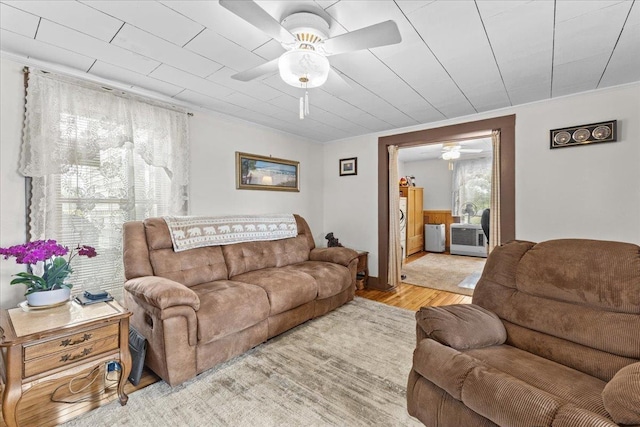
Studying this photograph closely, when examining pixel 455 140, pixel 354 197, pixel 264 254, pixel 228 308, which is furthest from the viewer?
pixel 354 197

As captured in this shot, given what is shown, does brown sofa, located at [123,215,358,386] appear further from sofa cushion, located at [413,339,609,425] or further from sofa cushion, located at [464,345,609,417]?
sofa cushion, located at [464,345,609,417]

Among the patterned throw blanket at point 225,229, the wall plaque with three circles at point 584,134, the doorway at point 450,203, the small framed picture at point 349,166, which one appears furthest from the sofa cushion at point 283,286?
the doorway at point 450,203

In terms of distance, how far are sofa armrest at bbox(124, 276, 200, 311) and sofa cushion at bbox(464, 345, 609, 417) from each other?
1.76 m

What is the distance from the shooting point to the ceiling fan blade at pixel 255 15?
1.24 m

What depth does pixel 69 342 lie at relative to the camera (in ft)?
5.17

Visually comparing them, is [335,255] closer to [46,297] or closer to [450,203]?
[46,297]

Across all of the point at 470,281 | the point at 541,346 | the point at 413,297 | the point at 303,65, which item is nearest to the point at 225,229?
the point at 303,65

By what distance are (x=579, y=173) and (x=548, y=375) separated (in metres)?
2.44

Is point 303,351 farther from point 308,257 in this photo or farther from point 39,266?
point 39,266

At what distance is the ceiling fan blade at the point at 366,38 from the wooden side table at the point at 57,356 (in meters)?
2.07

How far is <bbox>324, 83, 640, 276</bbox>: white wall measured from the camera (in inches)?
101

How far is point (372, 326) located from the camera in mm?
2906

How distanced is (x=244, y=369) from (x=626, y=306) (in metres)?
2.33

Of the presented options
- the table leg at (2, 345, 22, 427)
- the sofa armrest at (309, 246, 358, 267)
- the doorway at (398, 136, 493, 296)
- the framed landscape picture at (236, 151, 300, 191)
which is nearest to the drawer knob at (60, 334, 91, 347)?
the table leg at (2, 345, 22, 427)
